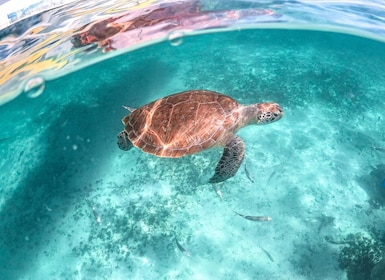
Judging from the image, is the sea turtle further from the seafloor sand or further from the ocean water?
the seafloor sand

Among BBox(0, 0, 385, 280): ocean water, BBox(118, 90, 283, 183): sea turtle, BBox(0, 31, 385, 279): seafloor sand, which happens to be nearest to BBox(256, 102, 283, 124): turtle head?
BBox(118, 90, 283, 183): sea turtle

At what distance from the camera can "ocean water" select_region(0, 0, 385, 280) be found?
3.76 m

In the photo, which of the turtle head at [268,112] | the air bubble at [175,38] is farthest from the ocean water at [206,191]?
the air bubble at [175,38]

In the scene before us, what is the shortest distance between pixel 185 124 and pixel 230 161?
2.91ft

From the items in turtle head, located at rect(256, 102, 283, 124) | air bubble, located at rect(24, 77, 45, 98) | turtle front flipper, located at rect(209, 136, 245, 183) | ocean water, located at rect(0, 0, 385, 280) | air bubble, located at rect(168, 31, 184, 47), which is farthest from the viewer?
air bubble, located at rect(168, 31, 184, 47)

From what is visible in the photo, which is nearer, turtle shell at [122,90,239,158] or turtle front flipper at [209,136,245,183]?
turtle front flipper at [209,136,245,183]

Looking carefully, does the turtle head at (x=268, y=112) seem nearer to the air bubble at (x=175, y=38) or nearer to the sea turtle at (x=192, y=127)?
the sea turtle at (x=192, y=127)

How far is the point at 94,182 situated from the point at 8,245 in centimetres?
173

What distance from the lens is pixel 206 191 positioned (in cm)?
466

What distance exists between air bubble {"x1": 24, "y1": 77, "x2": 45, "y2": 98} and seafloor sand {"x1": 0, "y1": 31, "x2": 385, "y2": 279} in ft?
3.09

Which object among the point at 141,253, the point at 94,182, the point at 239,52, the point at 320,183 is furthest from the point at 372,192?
the point at 239,52

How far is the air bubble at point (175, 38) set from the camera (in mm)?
10750

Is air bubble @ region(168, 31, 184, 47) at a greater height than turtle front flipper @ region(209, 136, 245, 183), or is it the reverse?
turtle front flipper @ region(209, 136, 245, 183)

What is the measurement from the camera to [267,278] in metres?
3.48
